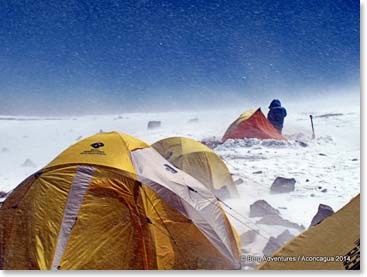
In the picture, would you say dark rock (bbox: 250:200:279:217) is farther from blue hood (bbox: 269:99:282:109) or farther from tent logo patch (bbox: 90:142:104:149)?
tent logo patch (bbox: 90:142:104:149)

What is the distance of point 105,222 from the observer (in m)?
2.55

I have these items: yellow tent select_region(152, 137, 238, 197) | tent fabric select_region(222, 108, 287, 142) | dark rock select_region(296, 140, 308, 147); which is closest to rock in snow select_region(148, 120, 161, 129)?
yellow tent select_region(152, 137, 238, 197)

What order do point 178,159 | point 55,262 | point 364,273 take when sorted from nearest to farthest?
point 55,262, point 364,273, point 178,159

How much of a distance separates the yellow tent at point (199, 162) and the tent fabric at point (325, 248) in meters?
1.16

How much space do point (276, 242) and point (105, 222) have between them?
130 centimetres

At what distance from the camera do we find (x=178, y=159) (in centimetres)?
384

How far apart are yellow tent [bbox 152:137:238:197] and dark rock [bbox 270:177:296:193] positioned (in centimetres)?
37

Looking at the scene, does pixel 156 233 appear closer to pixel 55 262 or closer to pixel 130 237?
pixel 130 237

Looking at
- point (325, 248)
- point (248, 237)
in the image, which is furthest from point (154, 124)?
point (325, 248)

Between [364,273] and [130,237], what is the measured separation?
1613 mm

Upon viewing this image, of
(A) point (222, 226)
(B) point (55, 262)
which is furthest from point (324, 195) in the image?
(B) point (55, 262)

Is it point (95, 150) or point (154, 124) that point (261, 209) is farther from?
point (95, 150)

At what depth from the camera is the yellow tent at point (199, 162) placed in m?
3.74

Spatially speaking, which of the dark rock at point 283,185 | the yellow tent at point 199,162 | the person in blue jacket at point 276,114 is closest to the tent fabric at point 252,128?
the person in blue jacket at point 276,114
